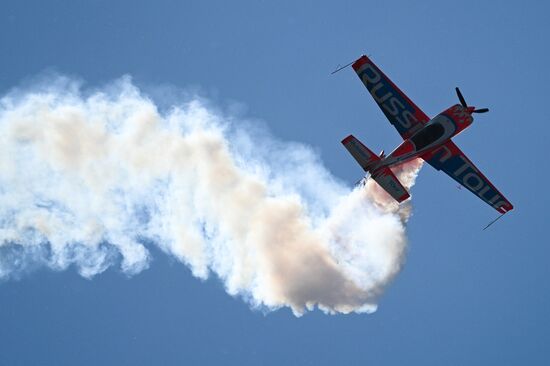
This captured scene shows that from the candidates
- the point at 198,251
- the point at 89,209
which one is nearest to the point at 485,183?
the point at 198,251

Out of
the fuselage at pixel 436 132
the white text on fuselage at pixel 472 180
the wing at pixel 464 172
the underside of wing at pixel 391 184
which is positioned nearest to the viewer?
the underside of wing at pixel 391 184

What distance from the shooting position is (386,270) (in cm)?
6444

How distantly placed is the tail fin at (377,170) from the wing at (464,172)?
3.27 m

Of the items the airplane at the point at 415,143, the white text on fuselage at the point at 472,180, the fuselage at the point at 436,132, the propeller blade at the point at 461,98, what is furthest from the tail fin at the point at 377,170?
the propeller blade at the point at 461,98

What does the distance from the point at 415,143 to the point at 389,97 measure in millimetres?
3436

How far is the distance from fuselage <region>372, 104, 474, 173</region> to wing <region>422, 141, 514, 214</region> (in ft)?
3.62

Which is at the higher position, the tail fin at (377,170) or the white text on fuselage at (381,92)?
the white text on fuselage at (381,92)

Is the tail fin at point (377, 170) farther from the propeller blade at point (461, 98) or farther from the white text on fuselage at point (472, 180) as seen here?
the propeller blade at point (461, 98)

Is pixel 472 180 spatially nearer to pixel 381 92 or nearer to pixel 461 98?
pixel 461 98

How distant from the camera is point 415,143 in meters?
62.7

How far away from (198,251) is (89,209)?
737cm

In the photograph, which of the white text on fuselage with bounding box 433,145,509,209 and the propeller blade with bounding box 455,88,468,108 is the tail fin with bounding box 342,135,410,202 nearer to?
the white text on fuselage with bounding box 433,145,509,209

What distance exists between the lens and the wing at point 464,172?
6381 centimetres

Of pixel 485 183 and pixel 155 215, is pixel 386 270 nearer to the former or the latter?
pixel 485 183
